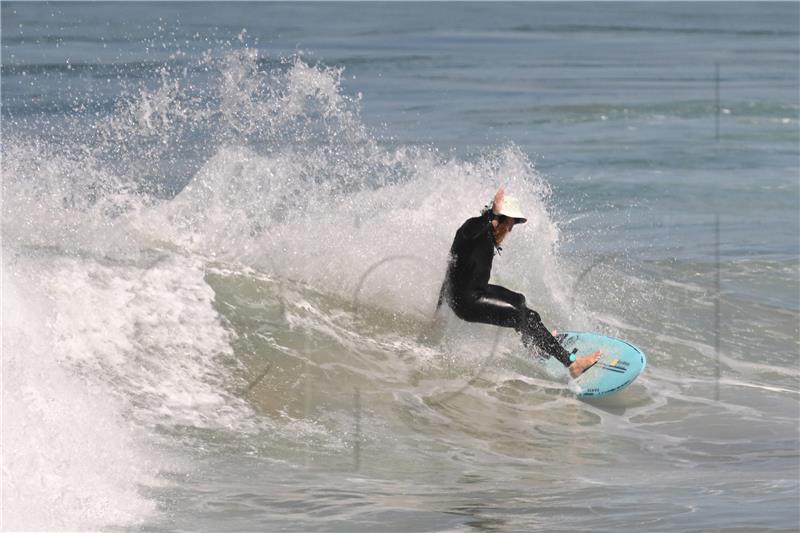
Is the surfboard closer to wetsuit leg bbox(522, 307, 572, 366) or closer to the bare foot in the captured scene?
the bare foot

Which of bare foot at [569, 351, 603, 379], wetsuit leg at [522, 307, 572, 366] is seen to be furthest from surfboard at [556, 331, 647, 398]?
wetsuit leg at [522, 307, 572, 366]

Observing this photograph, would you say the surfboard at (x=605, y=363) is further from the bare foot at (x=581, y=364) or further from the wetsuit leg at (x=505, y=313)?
the wetsuit leg at (x=505, y=313)

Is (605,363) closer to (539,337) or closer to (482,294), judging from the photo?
(539,337)

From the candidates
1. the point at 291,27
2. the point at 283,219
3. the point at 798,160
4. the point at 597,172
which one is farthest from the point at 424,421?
the point at 291,27

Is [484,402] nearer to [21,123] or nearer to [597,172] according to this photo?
[597,172]

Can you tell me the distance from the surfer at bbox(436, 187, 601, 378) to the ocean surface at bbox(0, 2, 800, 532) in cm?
56

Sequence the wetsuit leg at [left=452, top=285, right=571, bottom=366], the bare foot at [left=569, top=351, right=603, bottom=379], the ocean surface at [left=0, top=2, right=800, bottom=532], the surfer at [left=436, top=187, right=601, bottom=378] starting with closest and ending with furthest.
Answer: the ocean surface at [left=0, top=2, right=800, bottom=532], the surfer at [left=436, top=187, right=601, bottom=378], the wetsuit leg at [left=452, top=285, right=571, bottom=366], the bare foot at [left=569, top=351, right=603, bottom=379]

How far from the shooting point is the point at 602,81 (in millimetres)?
27625

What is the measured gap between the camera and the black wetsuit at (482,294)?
8.98 meters

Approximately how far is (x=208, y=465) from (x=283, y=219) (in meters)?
4.09

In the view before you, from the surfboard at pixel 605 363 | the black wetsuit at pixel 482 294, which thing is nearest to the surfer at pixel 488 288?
the black wetsuit at pixel 482 294

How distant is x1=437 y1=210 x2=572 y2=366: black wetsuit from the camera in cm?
898

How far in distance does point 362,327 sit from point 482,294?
60.1 inches

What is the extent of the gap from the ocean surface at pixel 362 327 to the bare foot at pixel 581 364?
25 cm
